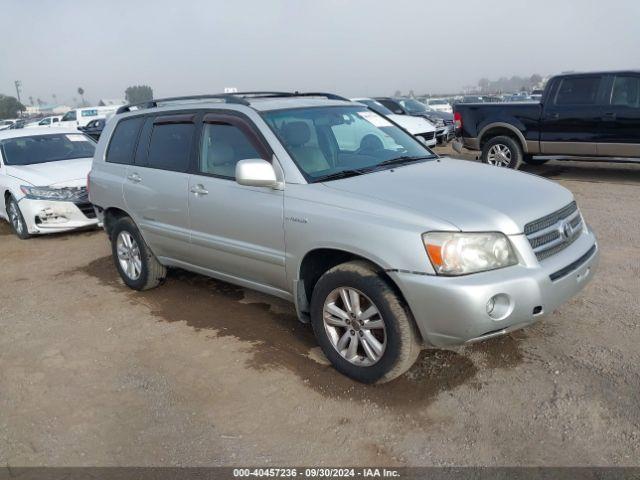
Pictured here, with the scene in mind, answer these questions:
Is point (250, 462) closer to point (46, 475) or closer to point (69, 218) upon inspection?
point (46, 475)

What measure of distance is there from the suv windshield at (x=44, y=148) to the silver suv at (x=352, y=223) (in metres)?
4.41

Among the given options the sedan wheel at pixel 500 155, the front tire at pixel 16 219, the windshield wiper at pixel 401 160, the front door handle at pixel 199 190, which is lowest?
the front tire at pixel 16 219

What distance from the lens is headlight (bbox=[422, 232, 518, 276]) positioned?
2.99m

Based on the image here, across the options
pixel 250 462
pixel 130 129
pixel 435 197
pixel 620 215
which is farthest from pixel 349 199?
pixel 620 215

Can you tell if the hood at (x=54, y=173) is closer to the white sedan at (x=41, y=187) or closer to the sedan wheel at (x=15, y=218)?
the white sedan at (x=41, y=187)

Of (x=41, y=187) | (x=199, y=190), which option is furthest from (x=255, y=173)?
(x=41, y=187)

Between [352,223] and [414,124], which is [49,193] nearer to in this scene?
[352,223]

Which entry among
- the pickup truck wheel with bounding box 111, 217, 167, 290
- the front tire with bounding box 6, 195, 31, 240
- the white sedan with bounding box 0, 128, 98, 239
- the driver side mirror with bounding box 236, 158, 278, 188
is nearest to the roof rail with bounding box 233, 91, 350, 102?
the driver side mirror with bounding box 236, 158, 278, 188

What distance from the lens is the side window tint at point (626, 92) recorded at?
350 inches

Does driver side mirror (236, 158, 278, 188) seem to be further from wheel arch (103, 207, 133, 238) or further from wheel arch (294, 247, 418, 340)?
wheel arch (103, 207, 133, 238)

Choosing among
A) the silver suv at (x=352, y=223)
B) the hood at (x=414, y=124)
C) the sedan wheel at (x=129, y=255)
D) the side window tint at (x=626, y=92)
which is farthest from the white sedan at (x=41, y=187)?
the side window tint at (x=626, y=92)

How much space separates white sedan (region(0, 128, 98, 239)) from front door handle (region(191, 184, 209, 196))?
168 inches

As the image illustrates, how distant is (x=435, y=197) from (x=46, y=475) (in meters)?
2.61

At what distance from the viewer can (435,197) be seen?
10.9 ft
